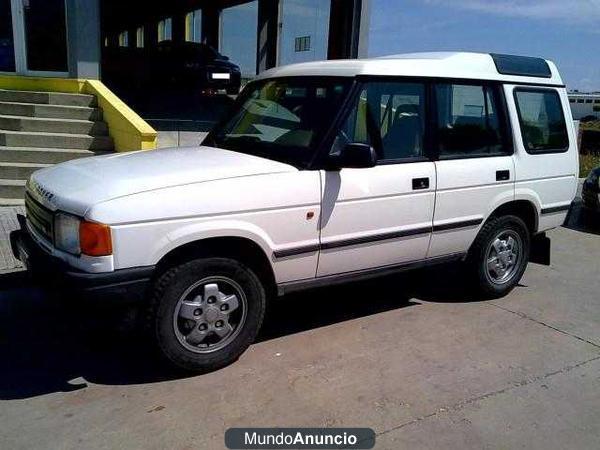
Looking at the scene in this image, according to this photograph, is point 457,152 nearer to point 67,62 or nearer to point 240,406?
point 240,406

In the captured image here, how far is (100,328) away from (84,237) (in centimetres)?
56

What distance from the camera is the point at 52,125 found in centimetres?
786

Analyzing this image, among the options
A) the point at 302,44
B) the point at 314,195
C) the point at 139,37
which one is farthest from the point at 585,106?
the point at 314,195

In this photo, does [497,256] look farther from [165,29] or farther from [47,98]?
[165,29]

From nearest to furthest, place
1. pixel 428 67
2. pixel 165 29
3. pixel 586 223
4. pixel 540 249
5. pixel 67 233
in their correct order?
pixel 67 233 < pixel 428 67 < pixel 540 249 < pixel 586 223 < pixel 165 29

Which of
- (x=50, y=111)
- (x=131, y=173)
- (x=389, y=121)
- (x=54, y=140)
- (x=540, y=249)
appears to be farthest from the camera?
(x=50, y=111)

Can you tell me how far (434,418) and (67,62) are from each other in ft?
28.2

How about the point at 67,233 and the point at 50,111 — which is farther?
the point at 50,111

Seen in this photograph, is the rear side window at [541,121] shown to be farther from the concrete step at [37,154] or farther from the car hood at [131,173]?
the concrete step at [37,154]

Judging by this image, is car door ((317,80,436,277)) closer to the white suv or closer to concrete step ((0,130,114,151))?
the white suv

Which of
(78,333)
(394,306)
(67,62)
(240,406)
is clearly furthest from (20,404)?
(67,62)

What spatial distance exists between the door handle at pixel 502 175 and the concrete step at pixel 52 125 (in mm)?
5959

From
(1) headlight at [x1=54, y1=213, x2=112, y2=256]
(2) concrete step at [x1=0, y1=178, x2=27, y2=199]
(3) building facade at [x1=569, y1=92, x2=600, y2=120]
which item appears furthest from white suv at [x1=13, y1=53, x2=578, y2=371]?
(3) building facade at [x1=569, y1=92, x2=600, y2=120]

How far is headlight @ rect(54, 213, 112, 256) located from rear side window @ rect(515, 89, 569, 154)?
11.5ft
